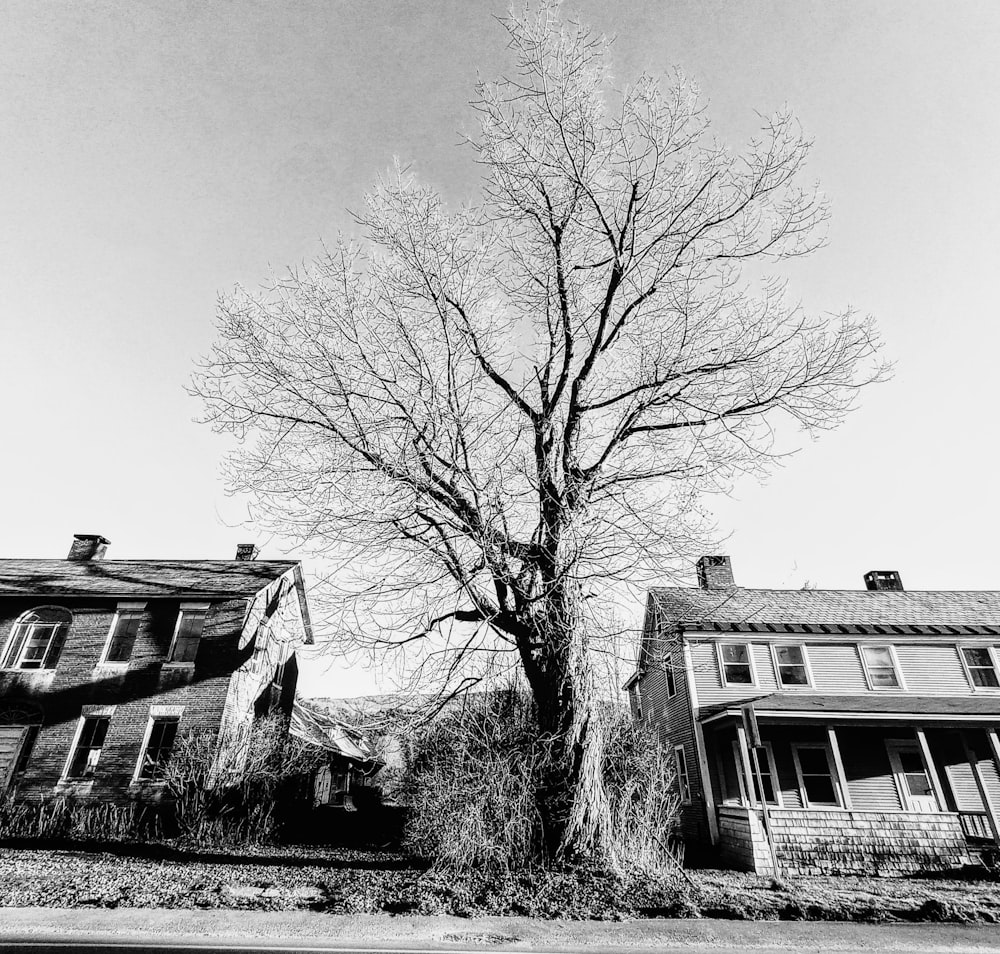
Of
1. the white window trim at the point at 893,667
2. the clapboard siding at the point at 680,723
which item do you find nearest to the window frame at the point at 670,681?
the clapboard siding at the point at 680,723

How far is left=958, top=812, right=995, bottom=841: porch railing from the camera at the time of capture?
1417cm

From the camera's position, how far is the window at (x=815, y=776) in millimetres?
17062

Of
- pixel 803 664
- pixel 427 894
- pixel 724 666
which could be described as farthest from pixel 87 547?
pixel 803 664

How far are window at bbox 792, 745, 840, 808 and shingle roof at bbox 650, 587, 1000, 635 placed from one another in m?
3.70

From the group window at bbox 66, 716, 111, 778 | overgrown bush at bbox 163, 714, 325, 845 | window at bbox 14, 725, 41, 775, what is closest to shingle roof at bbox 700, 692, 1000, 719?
overgrown bush at bbox 163, 714, 325, 845

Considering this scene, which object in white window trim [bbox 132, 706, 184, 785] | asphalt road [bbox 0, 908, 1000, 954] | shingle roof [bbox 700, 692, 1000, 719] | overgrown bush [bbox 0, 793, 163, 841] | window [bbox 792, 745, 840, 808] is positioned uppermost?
shingle roof [bbox 700, 692, 1000, 719]

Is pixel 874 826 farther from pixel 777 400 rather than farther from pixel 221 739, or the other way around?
pixel 221 739

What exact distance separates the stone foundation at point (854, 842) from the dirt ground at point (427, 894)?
168 inches

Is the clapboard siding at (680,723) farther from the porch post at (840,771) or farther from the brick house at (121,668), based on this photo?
the brick house at (121,668)

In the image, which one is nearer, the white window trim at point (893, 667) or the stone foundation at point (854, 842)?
the stone foundation at point (854, 842)

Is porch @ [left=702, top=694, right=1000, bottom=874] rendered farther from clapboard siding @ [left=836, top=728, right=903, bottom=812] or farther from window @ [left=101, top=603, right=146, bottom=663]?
window @ [left=101, top=603, right=146, bottom=663]

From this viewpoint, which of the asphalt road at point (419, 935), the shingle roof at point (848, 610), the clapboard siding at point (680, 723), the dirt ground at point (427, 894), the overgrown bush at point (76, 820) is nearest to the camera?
the asphalt road at point (419, 935)

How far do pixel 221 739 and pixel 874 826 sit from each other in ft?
55.8

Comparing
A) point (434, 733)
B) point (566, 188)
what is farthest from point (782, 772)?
point (566, 188)
